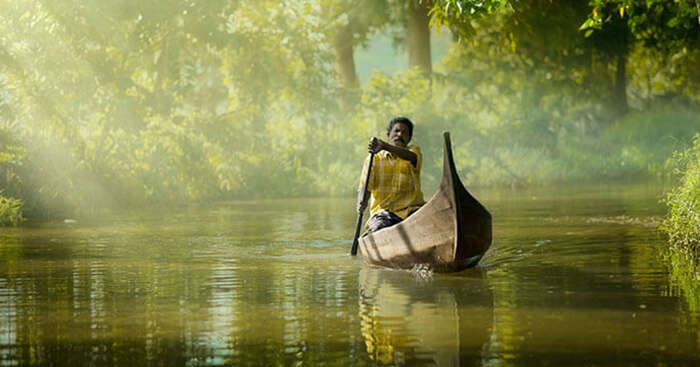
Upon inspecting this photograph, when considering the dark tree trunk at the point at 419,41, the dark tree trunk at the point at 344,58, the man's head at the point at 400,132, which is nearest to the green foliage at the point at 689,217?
the man's head at the point at 400,132

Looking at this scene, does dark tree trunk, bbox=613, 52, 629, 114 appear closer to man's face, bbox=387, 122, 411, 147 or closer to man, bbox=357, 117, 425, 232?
man, bbox=357, 117, 425, 232

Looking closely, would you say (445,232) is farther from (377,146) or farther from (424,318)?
(424,318)

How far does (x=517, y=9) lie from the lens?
605 inches

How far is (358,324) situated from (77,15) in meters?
18.1

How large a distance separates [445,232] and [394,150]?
55.7 inches

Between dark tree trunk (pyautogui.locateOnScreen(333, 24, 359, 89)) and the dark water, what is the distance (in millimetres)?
19881

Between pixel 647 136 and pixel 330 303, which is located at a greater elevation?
pixel 647 136

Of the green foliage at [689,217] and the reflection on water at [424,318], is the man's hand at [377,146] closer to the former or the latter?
the reflection on water at [424,318]

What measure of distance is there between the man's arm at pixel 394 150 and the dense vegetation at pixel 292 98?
8.76 m

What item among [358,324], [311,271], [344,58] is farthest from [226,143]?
[358,324]

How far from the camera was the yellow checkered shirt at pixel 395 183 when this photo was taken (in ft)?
41.4

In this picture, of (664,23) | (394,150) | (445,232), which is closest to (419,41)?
(664,23)

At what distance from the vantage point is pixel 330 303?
959cm

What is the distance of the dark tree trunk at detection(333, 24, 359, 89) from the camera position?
3639 centimetres
